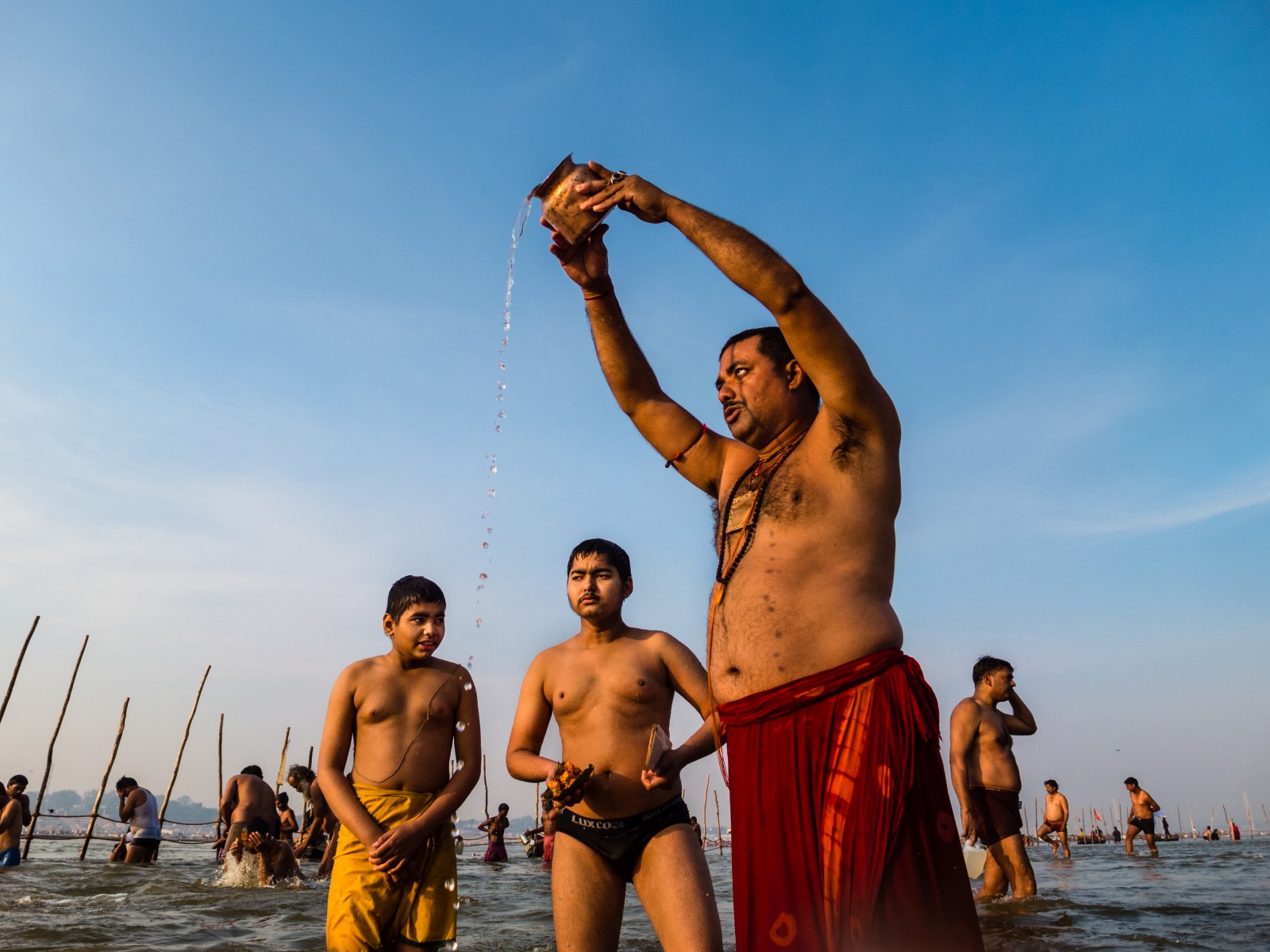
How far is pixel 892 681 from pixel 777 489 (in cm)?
64

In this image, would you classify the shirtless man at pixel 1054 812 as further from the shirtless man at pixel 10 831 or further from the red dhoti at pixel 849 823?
the red dhoti at pixel 849 823

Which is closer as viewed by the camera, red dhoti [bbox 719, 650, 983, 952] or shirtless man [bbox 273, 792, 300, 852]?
red dhoti [bbox 719, 650, 983, 952]

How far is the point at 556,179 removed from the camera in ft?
9.95

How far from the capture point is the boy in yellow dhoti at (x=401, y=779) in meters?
4.04

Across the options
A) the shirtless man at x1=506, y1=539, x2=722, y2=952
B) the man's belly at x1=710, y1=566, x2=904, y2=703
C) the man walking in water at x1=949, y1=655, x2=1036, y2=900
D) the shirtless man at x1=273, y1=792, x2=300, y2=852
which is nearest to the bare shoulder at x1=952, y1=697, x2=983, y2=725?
the man walking in water at x1=949, y1=655, x2=1036, y2=900

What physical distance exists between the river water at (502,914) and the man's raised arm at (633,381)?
4.45 metres

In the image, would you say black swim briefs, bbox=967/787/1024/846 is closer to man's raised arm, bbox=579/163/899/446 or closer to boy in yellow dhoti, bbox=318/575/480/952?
boy in yellow dhoti, bbox=318/575/480/952

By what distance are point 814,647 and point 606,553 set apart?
6.88ft

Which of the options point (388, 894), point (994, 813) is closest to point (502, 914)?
point (994, 813)

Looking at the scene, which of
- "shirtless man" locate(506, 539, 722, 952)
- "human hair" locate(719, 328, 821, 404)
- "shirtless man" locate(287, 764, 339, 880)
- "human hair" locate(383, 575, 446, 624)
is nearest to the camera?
"human hair" locate(719, 328, 821, 404)

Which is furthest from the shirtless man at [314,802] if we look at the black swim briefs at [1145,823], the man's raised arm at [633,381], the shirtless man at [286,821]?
the black swim briefs at [1145,823]

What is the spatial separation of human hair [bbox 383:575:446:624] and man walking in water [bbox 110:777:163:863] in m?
15.4

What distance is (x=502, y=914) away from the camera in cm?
984

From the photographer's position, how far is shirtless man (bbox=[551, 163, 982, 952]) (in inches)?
82.0
